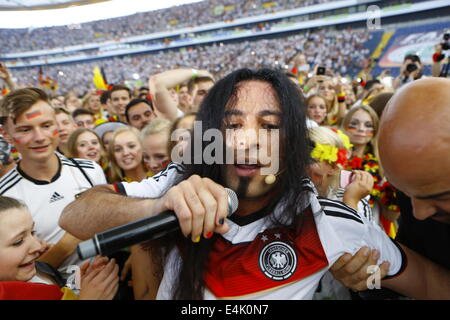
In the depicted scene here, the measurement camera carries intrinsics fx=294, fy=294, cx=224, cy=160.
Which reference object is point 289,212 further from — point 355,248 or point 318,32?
point 318,32

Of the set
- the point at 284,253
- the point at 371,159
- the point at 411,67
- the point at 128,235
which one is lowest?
the point at 371,159

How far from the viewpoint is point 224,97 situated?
121 cm

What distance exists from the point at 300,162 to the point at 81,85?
34394 mm

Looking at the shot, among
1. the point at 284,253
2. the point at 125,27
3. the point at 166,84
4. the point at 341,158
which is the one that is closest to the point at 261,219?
the point at 284,253

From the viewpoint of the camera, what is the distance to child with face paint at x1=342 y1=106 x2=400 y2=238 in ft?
8.20

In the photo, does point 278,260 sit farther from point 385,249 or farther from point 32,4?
point 32,4

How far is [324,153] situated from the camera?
1.99 metres

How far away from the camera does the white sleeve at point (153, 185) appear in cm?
122

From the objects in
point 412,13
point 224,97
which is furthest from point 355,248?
point 412,13

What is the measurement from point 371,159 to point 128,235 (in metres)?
2.79

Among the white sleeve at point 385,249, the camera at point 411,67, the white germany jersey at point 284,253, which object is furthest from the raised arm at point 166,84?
the camera at point 411,67

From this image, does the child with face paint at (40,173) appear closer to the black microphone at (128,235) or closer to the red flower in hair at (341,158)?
the black microphone at (128,235)

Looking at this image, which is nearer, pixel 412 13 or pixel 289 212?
pixel 289 212

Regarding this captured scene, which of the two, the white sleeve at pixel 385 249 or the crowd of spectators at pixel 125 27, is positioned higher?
the crowd of spectators at pixel 125 27
